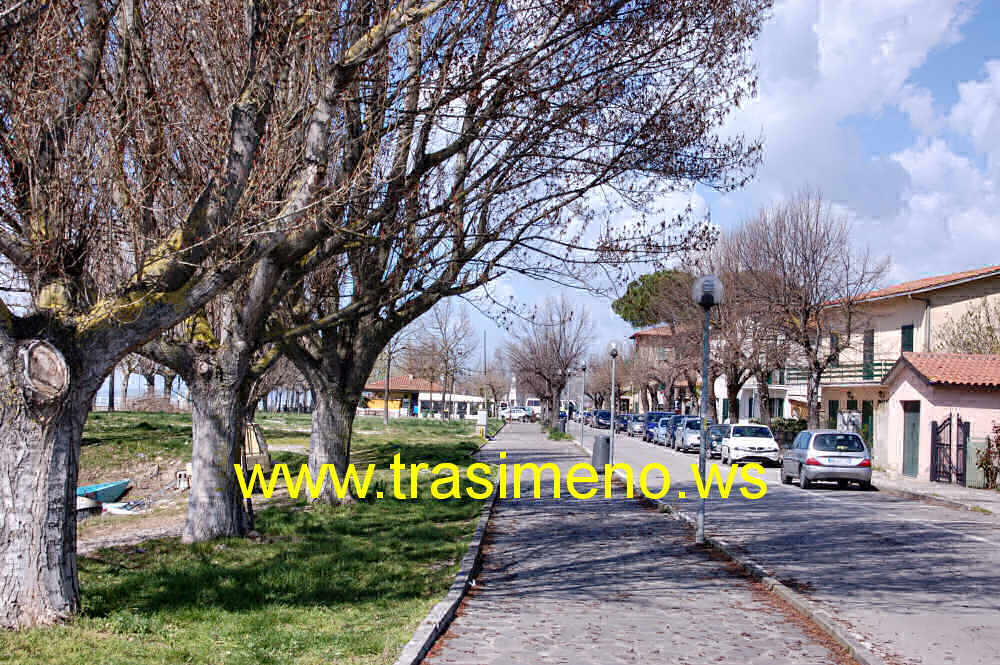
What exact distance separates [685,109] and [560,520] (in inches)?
288

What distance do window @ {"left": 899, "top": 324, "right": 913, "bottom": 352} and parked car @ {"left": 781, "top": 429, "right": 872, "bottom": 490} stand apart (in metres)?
19.5

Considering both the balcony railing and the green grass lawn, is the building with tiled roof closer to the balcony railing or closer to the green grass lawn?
the balcony railing

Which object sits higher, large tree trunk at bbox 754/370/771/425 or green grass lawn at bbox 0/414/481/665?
large tree trunk at bbox 754/370/771/425

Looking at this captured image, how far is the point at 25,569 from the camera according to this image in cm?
716

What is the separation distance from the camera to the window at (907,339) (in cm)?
4212

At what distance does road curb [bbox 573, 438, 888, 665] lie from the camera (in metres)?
7.26

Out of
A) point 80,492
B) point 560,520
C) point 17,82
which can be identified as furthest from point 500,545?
point 80,492

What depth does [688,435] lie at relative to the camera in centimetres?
4372

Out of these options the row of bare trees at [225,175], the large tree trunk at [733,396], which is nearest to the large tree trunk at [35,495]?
the row of bare trees at [225,175]

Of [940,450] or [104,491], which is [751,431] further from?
[104,491]

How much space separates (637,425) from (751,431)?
31817mm

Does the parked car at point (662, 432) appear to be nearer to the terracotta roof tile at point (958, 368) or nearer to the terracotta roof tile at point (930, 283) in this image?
the terracotta roof tile at point (930, 283)

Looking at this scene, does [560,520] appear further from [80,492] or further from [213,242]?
[80,492]

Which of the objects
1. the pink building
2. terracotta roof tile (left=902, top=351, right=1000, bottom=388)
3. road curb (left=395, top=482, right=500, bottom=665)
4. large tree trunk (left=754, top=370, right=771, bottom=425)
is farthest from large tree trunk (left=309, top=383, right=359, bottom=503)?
large tree trunk (left=754, top=370, right=771, bottom=425)
